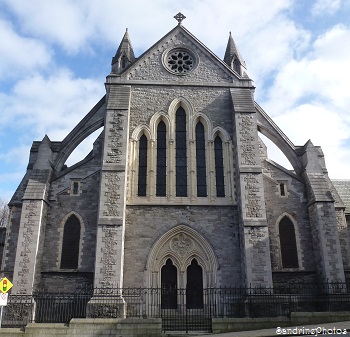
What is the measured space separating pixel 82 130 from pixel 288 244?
1152 centimetres

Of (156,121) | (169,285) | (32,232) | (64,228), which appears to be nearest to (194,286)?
(169,285)

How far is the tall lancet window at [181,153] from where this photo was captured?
732 inches

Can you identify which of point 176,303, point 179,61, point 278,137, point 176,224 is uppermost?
point 179,61

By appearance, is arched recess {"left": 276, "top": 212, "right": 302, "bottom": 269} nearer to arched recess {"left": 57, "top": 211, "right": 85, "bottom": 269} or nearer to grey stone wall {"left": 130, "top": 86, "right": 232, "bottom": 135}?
grey stone wall {"left": 130, "top": 86, "right": 232, "bottom": 135}

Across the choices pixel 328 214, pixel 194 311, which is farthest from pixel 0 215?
pixel 328 214

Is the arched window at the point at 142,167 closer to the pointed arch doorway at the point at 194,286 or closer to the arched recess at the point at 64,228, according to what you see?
the arched recess at the point at 64,228

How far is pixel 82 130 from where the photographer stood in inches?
795

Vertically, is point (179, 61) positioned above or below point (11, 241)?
above

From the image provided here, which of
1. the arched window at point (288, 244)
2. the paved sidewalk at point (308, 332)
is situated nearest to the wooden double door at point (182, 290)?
the arched window at point (288, 244)

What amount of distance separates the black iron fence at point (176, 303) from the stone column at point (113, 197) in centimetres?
37

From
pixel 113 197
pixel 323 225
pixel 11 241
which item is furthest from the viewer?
pixel 11 241

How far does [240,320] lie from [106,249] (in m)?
6.05

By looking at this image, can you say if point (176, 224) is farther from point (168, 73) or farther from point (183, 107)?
point (168, 73)

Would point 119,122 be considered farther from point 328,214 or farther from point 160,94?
point 328,214
